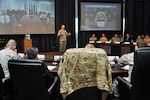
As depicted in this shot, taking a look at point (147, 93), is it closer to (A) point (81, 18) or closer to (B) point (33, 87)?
(B) point (33, 87)

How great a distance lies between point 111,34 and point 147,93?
942 centimetres

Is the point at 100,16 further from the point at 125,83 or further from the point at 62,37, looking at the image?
the point at 125,83

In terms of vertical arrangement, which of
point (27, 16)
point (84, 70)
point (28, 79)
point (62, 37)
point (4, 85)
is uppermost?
point (27, 16)

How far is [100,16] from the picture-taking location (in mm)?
11594

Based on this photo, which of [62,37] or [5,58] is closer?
[5,58]

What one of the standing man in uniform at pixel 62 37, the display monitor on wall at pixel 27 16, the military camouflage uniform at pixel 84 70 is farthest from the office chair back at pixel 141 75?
the display monitor on wall at pixel 27 16

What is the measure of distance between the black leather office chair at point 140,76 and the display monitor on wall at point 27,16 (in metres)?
8.08

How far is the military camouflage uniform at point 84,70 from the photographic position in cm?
267

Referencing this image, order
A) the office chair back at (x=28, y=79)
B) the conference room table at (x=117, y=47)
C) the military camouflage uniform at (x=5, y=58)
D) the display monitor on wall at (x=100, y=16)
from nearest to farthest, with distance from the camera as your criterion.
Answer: the office chair back at (x=28, y=79)
the military camouflage uniform at (x=5, y=58)
the conference room table at (x=117, y=47)
the display monitor on wall at (x=100, y=16)

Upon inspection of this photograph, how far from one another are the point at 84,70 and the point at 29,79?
637 mm

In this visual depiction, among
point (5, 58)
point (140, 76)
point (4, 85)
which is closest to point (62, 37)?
point (5, 58)

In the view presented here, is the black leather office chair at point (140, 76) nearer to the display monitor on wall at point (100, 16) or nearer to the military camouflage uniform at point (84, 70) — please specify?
the military camouflage uniform at point (84, 70)

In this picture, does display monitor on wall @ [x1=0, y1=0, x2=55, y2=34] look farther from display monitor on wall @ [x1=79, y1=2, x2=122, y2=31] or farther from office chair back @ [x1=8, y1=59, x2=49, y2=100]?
office chair back @ [x1=8, y1=59, x2=49, y2=100]

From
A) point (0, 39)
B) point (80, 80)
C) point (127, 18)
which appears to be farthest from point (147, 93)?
point (127, 18)
